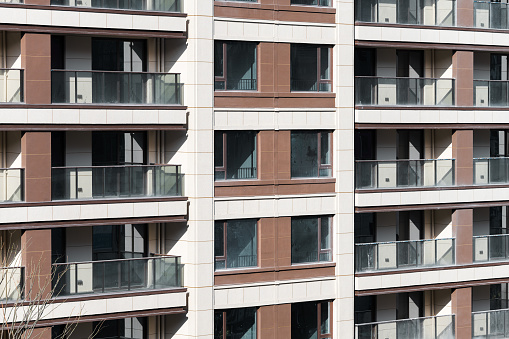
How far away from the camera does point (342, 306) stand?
38.7 metres

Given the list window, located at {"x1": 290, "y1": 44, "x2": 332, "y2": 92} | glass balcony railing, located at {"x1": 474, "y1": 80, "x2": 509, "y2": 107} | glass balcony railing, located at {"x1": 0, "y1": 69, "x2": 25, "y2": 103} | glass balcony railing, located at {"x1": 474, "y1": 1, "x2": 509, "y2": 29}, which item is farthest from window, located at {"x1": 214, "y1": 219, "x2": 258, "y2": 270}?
glass balcony railing, located at {"x1": 474, "y1": 1, "x2": 509, "y2": 29}

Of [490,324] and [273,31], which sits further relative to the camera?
[490,324]

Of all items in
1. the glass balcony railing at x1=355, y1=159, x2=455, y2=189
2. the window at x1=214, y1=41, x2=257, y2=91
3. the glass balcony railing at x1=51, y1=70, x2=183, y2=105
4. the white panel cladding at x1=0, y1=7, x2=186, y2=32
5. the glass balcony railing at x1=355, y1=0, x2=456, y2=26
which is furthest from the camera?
the glass balcony railing at x1=355, y1=159, x2=455, y2=189

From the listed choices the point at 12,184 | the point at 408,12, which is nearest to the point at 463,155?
the point at 408,12

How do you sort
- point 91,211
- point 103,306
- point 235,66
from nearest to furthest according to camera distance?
point 91,211 → point 103,306 → point 235,66

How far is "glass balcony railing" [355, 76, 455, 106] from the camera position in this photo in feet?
129

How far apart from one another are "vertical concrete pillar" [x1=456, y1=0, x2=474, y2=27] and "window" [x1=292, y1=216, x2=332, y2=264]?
864cm

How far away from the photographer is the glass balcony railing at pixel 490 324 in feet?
137

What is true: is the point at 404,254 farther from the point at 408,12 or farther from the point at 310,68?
the point at 408,12

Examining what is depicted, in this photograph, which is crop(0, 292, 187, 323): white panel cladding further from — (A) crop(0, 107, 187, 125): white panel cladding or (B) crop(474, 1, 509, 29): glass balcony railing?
(B) crop(474, 1, 509, 29): glass balcony railing

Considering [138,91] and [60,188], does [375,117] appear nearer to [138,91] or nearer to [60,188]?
[138,91]

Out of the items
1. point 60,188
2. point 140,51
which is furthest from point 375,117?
point 60,188

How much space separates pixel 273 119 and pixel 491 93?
9.16 metres

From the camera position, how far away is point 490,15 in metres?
41.5
